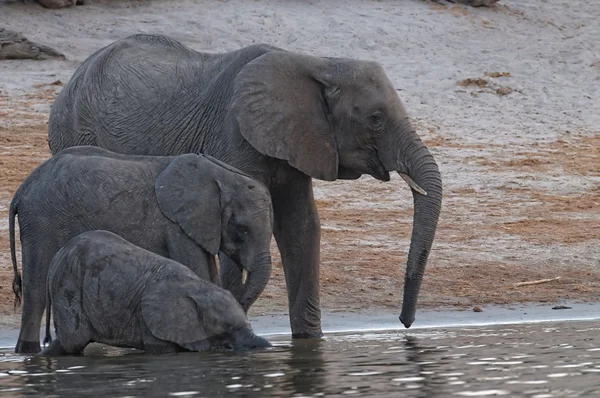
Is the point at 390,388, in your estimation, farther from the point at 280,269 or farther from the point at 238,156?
the point at 280,269

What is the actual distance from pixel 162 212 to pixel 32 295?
840 millimetres

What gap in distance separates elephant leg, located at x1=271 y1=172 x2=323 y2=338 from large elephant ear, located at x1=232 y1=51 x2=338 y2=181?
240 mm

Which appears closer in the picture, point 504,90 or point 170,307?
point 170,307

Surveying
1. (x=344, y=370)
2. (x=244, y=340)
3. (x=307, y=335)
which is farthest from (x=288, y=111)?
(x=344, y=370)

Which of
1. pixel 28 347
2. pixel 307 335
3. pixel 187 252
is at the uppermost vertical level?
pixel 187 252

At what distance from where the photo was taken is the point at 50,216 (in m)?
7.97

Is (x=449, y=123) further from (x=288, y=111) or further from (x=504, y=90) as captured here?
(x=288, y=111)

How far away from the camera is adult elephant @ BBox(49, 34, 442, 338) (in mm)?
8562

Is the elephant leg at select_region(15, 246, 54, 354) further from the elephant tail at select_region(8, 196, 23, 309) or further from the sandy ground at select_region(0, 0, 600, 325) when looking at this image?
the sandy ground at select_region(0, 0, 600, 325)

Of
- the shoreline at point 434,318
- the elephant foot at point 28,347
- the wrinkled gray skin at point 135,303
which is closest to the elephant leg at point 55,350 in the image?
the wrinkled gray skin at point 135,303

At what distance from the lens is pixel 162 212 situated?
312 inches

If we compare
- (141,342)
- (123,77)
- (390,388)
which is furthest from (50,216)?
(390,388)

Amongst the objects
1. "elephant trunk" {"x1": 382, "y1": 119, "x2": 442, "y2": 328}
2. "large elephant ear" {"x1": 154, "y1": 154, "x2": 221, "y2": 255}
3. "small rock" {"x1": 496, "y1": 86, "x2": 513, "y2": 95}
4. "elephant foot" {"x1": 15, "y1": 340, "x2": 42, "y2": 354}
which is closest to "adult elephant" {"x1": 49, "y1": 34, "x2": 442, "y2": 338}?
"elephant trunk" {"x1": 382, "y1": 119, "x2": 442, "y2": 328}

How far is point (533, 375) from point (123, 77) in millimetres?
3776
